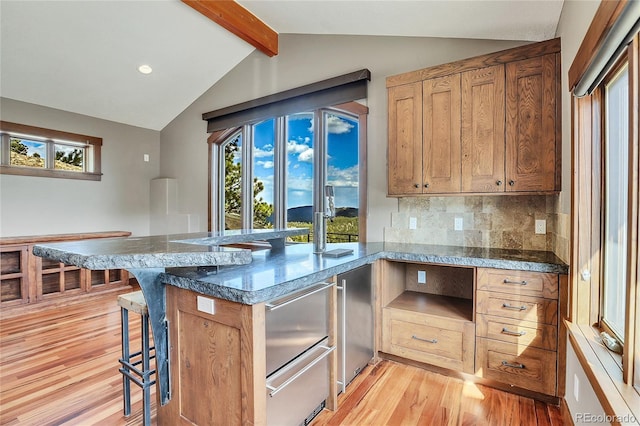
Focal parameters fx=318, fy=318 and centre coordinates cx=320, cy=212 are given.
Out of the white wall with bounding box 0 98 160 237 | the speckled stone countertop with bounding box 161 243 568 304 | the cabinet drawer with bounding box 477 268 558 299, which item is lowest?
the cabinet drawer with bounding box 477 268 558 299

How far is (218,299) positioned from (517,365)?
1.91 m

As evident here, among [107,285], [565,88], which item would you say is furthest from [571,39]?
[107,285]

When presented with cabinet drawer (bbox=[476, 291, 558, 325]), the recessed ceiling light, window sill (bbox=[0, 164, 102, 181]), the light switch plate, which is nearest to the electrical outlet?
cabinet drawer (bbox=[476, 291, 558, 325])

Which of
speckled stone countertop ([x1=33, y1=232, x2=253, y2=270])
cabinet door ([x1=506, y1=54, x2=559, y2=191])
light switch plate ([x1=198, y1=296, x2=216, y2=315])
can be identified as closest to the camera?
speckled stone countertop ([x1=33, y1=232, x2=253, y2=270])

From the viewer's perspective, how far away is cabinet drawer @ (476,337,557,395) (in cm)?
195

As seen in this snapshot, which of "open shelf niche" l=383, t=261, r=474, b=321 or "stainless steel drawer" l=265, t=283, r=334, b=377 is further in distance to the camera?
"open shelf niche" l=383, t=261, r=474, b=321

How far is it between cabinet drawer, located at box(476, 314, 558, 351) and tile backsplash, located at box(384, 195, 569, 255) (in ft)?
1.62

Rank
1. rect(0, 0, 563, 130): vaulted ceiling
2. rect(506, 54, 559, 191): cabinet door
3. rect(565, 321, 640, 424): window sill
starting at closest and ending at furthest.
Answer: rect(565, 321, 640, 424): window sill → rect(506, 54, 559, 191): cabinet door → rect(0, 0, 563, 130): vaulted ceiling

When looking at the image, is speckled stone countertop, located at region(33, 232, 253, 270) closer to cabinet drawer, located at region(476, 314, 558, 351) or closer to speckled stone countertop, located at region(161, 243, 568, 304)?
speckled stone countertop, located at region(161, 243, 568, 304)

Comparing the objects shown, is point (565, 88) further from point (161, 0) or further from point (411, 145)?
Result: point (161, 0)

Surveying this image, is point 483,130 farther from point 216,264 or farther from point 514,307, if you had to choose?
point 216,264

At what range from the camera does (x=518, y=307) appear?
6.63 feet

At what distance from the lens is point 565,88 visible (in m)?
2.02

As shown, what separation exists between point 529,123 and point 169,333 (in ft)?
8.48
